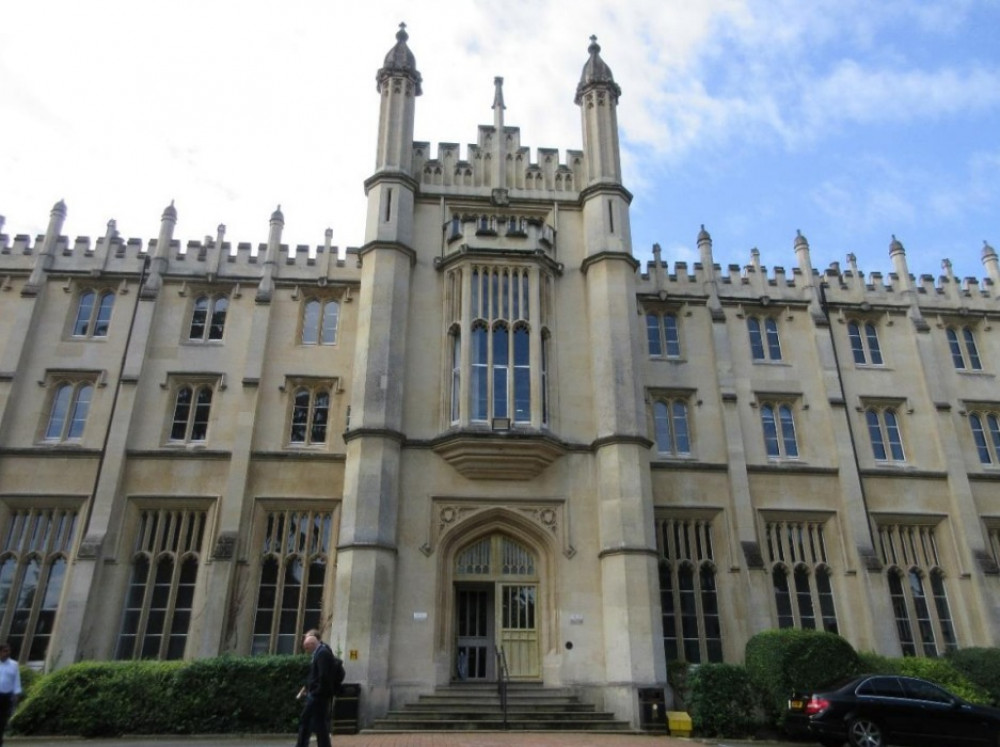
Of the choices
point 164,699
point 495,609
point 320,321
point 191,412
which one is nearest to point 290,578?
point 164,699

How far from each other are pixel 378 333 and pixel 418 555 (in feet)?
19.5

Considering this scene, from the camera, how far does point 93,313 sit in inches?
890

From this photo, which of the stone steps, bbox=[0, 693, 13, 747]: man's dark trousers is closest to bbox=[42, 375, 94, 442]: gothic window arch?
bbox=[0, 693, 13, 747]: man's dark trousers

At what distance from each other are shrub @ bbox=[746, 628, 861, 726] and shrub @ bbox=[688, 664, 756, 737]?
1.35 ft

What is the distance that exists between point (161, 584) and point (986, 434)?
2567 cm

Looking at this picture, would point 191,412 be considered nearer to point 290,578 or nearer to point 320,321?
point 320,321

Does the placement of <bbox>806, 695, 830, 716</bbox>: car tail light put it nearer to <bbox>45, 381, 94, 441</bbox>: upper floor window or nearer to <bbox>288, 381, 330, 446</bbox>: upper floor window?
<bbox>288, 381, 330, 446</bbox>: upper floor window

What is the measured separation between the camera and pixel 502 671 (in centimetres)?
1678

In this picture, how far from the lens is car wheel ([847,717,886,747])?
502 inches

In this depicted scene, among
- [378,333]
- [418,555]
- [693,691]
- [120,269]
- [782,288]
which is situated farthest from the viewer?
[782,288]

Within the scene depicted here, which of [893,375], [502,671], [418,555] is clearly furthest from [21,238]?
[893,375]

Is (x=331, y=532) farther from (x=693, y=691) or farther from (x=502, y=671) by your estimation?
(x=693, y=691)

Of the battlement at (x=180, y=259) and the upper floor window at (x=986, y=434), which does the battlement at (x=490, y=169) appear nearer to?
the battlement at (x=180, y=259)

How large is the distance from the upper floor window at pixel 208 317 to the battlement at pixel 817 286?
44.4ft
